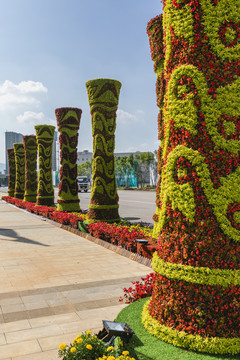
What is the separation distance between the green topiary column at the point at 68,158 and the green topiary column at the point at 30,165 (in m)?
8.23

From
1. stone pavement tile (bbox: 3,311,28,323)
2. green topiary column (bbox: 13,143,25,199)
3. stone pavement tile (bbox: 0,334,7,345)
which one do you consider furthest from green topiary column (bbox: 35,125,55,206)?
stone pavement tile (bbox: 0,334,7,345)

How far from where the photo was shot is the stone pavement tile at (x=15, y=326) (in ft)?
15.4

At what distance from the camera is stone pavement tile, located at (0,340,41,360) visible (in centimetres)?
399

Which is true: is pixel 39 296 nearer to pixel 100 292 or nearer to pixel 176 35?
pixel 100 292

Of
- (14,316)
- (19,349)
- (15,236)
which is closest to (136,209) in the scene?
(15,236)

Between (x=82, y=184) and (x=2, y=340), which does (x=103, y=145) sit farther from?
(x=82, y=184)

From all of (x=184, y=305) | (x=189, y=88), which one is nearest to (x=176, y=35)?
(x=189, y=88)

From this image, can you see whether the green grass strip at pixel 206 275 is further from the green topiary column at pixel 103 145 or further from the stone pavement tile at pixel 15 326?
the green topiary column at pixel 103 145

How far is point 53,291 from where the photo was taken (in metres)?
6.33

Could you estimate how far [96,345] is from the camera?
3.40 metres

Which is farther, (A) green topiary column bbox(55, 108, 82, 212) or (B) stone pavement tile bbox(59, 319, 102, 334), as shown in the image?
(A) green topiary column bbox(55, 108, 82, 212)

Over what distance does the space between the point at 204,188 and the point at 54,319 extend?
3045 mm

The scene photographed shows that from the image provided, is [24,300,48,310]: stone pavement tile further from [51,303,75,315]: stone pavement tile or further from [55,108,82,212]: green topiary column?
[55,108,82,212]: green topiary column

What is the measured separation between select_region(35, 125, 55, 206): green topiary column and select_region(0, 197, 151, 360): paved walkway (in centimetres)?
1034
